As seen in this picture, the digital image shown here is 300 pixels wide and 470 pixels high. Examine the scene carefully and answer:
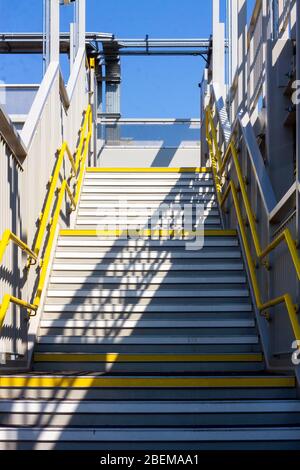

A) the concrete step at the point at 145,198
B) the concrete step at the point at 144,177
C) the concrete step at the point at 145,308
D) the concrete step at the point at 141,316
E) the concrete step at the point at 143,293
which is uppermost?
the concrete step at the point at 144,177

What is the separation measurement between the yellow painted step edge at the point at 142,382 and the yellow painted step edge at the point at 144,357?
103 cm

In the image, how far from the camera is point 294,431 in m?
3.94

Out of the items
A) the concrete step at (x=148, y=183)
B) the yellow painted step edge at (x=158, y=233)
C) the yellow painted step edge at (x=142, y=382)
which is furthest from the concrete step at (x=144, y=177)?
the yellow painted step edge at (x=142, y=382)

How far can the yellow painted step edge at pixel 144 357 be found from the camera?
5.53 metres

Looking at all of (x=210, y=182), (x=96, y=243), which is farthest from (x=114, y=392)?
(x=210, y=182)

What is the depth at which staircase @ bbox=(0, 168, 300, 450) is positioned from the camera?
394cm

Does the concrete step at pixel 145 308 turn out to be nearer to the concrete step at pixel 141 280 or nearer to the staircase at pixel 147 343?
the staircase at pixel 147 343

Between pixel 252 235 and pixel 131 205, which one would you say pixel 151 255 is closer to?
pixel 252 235

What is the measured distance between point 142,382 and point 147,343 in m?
1.40

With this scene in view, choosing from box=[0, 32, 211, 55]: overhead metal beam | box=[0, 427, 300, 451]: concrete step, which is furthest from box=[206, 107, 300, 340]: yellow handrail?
box=[0, 32, 211, 55]: overhead metal beam

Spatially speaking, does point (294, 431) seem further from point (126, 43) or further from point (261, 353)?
point (126, 43)

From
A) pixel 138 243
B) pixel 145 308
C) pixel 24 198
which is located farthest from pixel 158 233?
pixel 24 198

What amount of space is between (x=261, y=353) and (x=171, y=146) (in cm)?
852

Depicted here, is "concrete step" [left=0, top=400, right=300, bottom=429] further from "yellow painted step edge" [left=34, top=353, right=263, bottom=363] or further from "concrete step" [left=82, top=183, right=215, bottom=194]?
"concrete step" [left=82, top=183, right=215, bottom=194]
